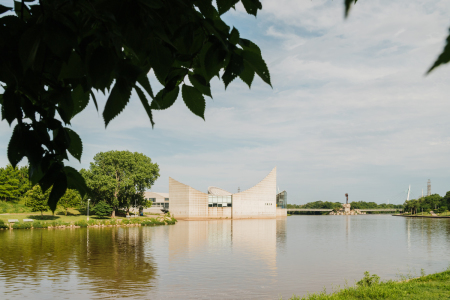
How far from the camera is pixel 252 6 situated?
2047mm

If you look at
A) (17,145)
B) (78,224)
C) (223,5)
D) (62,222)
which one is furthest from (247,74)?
(78,224)

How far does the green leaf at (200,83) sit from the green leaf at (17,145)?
94cm

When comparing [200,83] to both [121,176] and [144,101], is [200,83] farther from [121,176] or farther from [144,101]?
[121,176]

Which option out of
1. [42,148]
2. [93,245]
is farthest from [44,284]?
[42,148]

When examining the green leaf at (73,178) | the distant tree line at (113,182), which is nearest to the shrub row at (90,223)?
the distant tree line at (113,182)

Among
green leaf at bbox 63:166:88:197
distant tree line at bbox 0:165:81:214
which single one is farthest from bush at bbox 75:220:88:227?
green leaf at bbox 63:166:88:197

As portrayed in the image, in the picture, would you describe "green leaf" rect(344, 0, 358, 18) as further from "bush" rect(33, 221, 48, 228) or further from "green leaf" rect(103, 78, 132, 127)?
"bush" rect(33, 221, 48, 228)

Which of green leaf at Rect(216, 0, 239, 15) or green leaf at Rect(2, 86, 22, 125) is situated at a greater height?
green leaf at Rect(216, 0, 239, 15)

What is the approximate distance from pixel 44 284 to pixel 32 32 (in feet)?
60.7

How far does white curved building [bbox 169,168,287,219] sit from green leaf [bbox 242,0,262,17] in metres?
98.4

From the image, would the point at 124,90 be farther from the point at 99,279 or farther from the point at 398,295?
the point at 99,279

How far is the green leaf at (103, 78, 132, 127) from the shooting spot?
1382 mm

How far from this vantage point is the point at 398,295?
1120cm

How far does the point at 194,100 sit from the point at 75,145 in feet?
2.57
